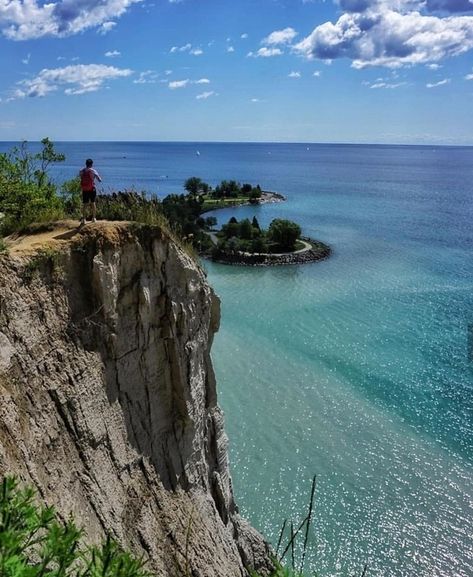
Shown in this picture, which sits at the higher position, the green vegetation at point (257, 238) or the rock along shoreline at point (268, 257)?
the green vegetation at point (257, 238)

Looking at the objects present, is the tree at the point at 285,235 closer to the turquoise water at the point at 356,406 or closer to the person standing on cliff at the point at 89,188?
the turquoise water at the point at 356,406

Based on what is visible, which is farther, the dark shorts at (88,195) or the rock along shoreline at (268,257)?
the rock along shoreline at (268,257)

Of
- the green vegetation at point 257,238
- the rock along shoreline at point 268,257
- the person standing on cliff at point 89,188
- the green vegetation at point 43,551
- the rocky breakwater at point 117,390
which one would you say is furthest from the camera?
the green vegetation at point 257,238

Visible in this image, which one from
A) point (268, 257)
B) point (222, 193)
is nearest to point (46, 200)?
point (268, 257)

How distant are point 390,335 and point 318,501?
20532 mm

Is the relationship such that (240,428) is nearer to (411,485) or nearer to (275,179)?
(411,485)

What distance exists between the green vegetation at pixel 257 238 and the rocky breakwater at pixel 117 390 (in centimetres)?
5533

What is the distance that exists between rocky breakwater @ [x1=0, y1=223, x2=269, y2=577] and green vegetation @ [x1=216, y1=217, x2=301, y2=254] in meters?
55.3

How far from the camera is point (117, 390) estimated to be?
11969 millimetres

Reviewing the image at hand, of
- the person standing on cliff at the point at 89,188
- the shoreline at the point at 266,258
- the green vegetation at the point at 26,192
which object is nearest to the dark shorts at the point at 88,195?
the person standing on cliff at the point at 89,188

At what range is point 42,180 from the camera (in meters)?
25.0

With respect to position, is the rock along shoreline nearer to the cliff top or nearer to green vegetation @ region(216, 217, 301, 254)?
green vegetation @ region(216, 217, 301, 254)

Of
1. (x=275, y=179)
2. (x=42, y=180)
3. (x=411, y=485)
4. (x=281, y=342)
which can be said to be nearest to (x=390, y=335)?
(x=281, y=342)

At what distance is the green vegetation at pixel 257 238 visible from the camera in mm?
69938
